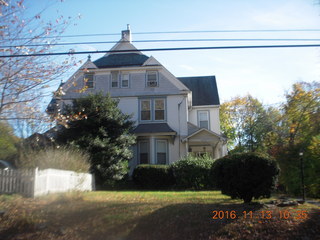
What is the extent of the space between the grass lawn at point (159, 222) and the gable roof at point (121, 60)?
1524 cm

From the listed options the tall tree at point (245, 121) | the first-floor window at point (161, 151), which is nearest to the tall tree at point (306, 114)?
the first-floor window at point (161, 151)

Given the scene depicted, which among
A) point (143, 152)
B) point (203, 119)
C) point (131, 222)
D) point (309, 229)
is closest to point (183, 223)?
point (131, 222)

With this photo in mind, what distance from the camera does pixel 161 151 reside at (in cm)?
2050

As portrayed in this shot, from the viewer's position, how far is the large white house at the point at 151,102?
65.9 ft

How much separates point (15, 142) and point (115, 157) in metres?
5.60

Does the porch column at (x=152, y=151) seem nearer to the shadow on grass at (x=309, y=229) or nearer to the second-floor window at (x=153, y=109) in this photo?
the second-floor window at (x=153, y=109)

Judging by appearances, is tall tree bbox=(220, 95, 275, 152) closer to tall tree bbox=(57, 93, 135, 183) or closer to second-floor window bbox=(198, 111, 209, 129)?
second-floor window bbox=(198, 111, 209, 129)

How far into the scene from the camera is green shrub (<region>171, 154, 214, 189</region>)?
51.7 ft

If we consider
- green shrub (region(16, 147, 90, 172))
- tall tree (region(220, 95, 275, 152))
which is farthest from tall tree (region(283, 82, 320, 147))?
tall tree (region(220, 95, 275, 152))

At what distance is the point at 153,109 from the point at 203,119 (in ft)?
16.7

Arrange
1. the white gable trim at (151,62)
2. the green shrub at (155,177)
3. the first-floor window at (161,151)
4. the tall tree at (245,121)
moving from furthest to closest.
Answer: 1. the tall tree at (245,121)
2. the white gable trim at (151,62)
3. the first-floor window at (161,151)
4. the green shrub at (155,177)

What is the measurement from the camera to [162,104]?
69.9 feet

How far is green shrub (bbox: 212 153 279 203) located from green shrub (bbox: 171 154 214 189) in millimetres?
7398

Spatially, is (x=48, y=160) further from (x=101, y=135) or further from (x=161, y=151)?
(x=161, y=151)
